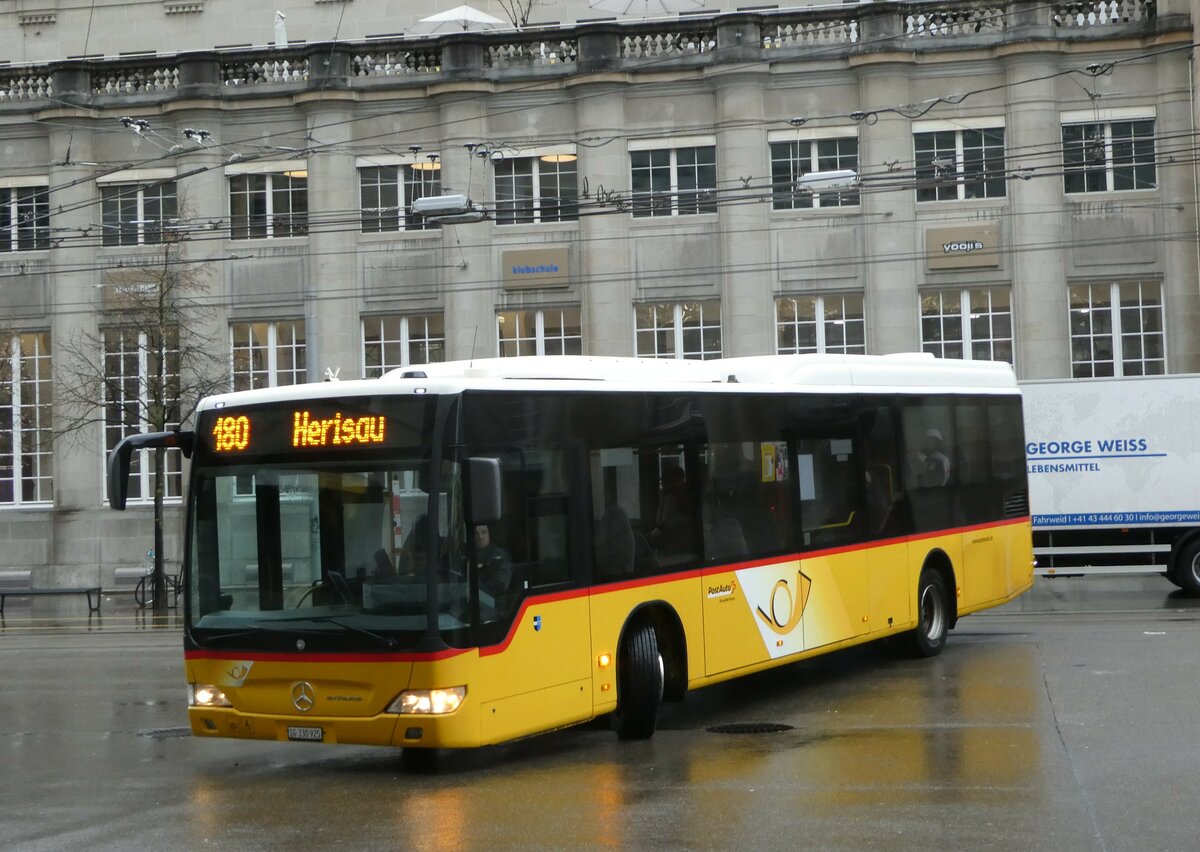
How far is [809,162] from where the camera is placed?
34.8 meters

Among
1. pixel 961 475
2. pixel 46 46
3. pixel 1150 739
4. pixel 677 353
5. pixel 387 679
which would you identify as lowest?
pixel 1150 739

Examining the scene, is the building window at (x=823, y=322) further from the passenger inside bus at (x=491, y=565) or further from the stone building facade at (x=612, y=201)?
the passenger inside bus at (x=491, y=565)

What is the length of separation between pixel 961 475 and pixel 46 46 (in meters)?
35.0

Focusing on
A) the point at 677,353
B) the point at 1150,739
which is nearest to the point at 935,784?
the point at 1150,739

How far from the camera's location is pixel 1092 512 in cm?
2367

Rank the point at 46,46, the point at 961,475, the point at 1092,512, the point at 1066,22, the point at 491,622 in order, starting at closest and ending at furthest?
the point at 491,622 < the point at 961,475 < the point at 1092,512 < the point at 1066,22 < the point at 46,46

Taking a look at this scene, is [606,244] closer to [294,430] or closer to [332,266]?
[332,266]

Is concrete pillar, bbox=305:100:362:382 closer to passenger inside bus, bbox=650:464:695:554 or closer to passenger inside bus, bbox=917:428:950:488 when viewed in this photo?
passenger inside bus, bbox=917:428:950:488

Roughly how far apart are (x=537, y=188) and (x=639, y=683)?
81.2 ft

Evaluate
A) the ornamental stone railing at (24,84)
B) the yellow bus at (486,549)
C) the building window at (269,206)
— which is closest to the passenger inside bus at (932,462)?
the yellow bus at (486,549)

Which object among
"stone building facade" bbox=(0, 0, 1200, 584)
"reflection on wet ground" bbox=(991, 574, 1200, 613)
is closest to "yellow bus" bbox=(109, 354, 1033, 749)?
"reflection on wet ground" bbox=(991, 574, 1200, 613)

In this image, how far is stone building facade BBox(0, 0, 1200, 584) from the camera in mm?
33656

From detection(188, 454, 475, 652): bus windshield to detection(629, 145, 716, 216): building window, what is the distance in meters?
24.8

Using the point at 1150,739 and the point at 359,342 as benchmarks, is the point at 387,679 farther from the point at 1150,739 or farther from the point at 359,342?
the point at 359,342
